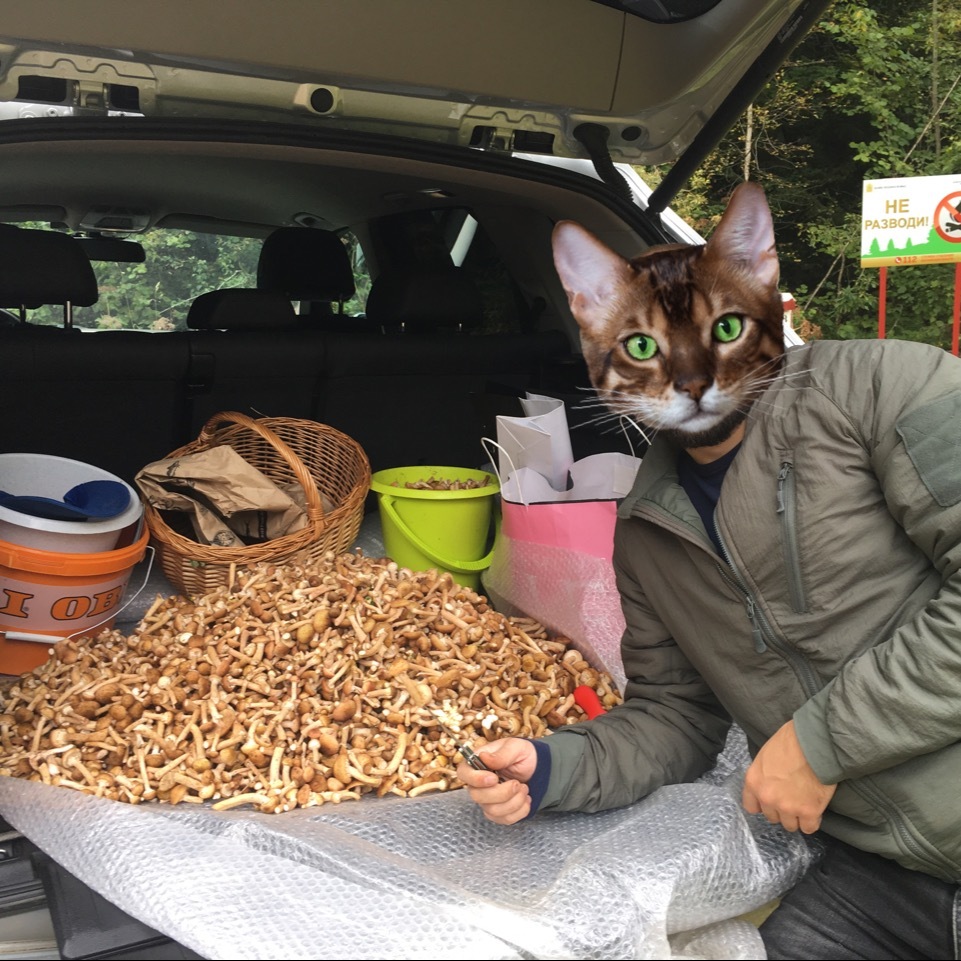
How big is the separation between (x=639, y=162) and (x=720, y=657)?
1697mm

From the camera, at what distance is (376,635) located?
1815mm

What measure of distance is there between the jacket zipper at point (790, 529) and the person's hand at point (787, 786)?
15cm

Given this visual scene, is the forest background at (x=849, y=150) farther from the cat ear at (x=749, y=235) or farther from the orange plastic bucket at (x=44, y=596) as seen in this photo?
the cat ear at (x=749, y=235)

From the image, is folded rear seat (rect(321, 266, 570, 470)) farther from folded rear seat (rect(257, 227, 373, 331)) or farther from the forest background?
the forest background

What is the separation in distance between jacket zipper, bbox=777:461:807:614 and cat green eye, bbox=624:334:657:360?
209mm

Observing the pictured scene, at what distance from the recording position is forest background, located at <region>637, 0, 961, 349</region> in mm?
8602

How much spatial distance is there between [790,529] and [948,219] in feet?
15.6

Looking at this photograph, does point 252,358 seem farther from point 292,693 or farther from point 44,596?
point 292,693

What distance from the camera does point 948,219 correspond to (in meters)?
5.11

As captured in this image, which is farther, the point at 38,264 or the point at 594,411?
the point at 594,411

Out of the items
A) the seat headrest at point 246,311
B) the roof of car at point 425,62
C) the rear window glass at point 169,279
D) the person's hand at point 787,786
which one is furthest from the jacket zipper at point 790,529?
the rear window glass at point 169,279

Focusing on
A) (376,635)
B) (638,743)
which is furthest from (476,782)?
(376,635)

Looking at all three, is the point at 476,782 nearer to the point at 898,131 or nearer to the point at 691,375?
the point at 691,375

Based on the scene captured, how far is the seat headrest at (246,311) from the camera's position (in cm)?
268
